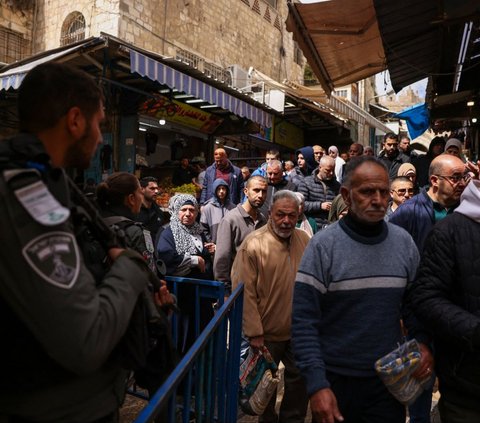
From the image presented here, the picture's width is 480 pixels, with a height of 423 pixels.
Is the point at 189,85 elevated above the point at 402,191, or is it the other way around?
the point at 189,85

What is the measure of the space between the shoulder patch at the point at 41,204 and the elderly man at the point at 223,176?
6569mm

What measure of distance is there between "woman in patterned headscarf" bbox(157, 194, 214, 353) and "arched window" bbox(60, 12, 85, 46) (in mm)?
11603

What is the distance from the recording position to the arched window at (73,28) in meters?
13.9

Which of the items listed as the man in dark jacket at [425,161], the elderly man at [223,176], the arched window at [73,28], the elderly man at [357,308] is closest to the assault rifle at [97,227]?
the elderly man at [357,308]

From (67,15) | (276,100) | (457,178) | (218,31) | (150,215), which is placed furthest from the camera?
(218,31)

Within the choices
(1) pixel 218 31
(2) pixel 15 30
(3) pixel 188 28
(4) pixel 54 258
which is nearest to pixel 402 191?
(4) pixel 54 258

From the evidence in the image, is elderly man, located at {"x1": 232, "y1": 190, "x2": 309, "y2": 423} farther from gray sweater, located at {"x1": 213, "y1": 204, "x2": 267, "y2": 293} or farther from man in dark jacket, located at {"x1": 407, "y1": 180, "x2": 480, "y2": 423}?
man in dark jacket, located at {"x1": 407, "y1": 180, "x2": 480, "y2": 423}

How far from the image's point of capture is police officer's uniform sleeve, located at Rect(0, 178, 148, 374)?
1079 mm

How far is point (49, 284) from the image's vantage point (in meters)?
1.09

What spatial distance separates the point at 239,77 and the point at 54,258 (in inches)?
597

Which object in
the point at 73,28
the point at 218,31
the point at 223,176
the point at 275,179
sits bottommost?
the point at 275,179

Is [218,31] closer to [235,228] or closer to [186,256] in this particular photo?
[235,228]

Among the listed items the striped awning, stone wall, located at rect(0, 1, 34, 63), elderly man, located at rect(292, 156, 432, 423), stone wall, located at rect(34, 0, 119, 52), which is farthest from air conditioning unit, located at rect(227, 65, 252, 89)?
elderly man, located at rect(292, 156, 432, 423)

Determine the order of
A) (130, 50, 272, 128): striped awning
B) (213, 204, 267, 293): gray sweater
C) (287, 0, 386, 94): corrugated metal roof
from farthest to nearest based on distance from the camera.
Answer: (130, 50, 272, 128): striped awning
(287, 0, 386, 94): corrugated metal roof
(213, 204, 267, 293): gray sweater
